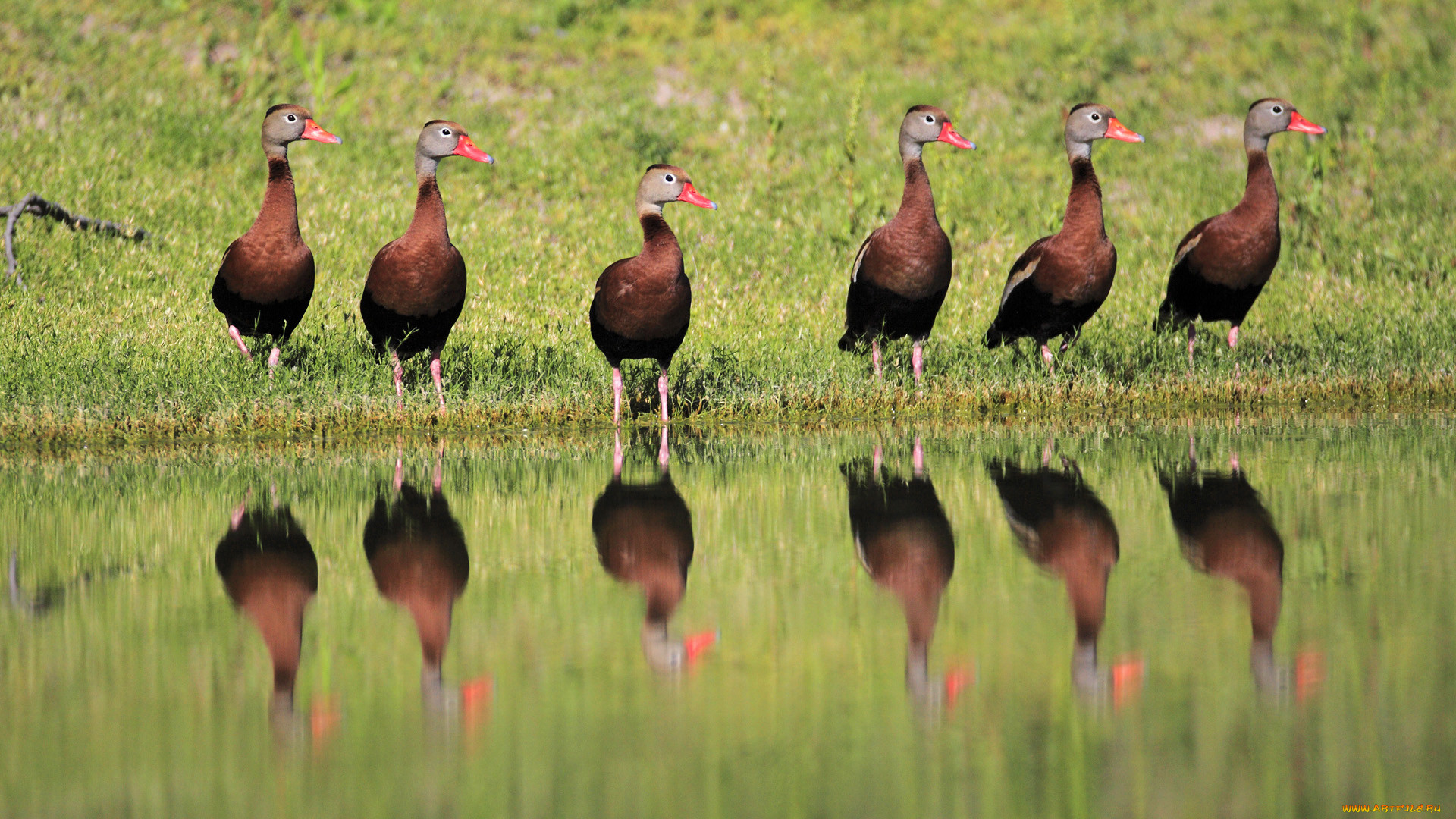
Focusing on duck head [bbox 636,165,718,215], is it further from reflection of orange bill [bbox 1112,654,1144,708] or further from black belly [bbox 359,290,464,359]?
reflection of orange bill [bbox 1112,654,1144,708]

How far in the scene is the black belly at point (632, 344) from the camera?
9969mm

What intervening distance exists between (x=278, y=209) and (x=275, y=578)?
17.8 ft

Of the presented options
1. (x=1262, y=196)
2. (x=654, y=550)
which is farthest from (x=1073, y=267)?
(x=654, y=550)

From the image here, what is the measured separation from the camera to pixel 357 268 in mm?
14656

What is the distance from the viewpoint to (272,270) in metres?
10.5

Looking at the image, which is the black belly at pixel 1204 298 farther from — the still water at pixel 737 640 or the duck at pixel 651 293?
the duck at pixel 651 293

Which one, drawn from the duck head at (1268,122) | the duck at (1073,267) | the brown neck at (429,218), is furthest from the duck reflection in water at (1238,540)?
the brown neck at (429,218)

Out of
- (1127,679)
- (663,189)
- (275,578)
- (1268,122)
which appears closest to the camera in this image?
(1127,679)

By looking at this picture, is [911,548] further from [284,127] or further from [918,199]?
[284,127]

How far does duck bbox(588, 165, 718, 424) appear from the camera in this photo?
988 cm

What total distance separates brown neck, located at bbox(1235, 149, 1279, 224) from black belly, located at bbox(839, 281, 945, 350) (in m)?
2.44

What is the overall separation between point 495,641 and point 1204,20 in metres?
18.3

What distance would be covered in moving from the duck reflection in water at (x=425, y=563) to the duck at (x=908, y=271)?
4.08 metres

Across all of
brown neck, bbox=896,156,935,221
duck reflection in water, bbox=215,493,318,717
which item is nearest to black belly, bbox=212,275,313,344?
duck reflection in water, bbox=215,493,318,717
